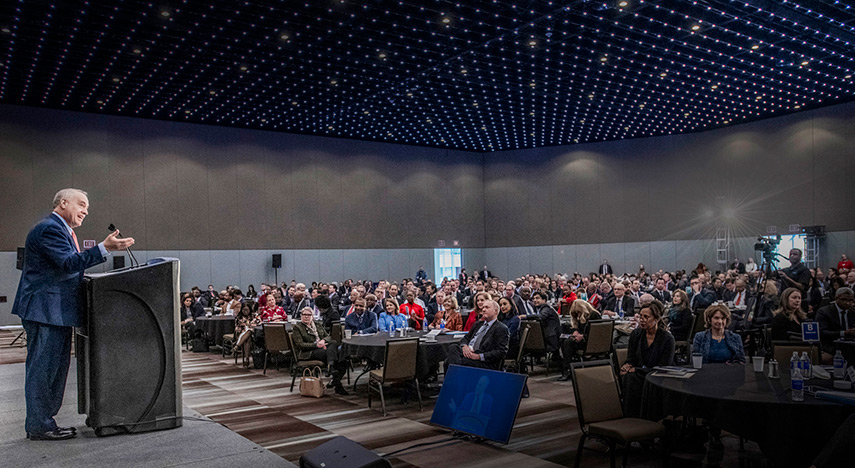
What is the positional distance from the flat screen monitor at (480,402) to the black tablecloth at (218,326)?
26.8ft

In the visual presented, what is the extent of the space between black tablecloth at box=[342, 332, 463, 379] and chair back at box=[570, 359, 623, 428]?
9.23ft

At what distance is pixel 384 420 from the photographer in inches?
254

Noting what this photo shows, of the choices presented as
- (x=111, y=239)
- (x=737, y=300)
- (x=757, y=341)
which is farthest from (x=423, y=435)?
(x=737, y=300)

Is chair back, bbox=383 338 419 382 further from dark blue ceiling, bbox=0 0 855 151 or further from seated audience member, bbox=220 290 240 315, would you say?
dark blue ceiling, bbox=0 0 855 151

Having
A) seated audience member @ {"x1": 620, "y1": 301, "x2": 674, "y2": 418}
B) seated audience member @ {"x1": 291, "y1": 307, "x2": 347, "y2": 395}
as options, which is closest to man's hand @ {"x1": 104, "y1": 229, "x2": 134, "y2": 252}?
seated audience member @ {"x1": 620, "y1": 301, "x2": 674, "y2": 418}

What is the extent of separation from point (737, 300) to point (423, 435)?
833 cm

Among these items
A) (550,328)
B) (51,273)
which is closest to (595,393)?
(51,273)

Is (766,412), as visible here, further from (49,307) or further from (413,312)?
(413,312)

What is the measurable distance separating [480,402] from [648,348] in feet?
5.31

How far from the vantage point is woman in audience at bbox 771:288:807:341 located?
7052 mm

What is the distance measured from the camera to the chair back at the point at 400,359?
6.64 m

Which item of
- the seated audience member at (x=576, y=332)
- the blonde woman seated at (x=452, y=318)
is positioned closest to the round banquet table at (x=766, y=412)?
the seated audience member at (x=576, y=332)

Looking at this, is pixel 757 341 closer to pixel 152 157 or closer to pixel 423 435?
pixel 423 435

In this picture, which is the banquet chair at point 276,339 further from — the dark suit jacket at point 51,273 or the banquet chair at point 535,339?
the dark suit jacket at point 51,273
